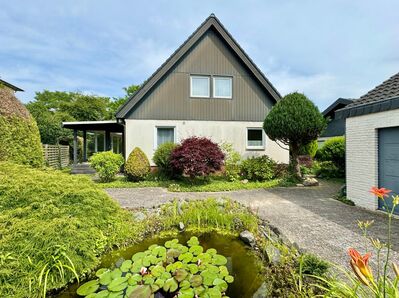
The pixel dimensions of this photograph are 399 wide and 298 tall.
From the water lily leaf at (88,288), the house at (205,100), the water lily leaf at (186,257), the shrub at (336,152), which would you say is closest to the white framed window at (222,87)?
the house at (205,100)

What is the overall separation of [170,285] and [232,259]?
126 centimetres

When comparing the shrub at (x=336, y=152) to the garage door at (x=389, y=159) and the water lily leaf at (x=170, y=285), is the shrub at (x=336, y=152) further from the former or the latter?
the water lily leaf at (x=170, y=285)

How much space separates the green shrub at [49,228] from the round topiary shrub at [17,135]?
5.94 ft

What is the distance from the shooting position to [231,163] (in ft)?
34.2

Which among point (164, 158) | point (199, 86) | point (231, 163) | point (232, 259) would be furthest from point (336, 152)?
point (232, 259)

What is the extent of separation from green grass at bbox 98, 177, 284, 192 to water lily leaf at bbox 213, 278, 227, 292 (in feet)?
18.1

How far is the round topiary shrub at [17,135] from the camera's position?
236 inches

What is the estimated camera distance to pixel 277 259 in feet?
10.5

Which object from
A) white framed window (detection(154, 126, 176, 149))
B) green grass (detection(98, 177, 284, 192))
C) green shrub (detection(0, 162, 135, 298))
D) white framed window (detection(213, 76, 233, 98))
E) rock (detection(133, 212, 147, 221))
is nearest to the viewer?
green shrub (detection(0, 162, 135, 298))

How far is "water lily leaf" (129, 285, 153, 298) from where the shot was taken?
8.18 feet

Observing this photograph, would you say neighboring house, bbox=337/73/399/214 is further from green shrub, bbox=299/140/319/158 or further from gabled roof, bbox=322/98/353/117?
gabled roof, bbox=322/98/353/117

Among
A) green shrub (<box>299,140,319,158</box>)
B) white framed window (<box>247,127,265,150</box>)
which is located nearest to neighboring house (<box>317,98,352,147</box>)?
green shrub (<box>299,140,319,158</box>)

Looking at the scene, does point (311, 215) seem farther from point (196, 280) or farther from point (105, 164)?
point (105, 164)

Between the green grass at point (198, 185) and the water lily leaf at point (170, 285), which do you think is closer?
the water lily leaf at point (170, 285)
